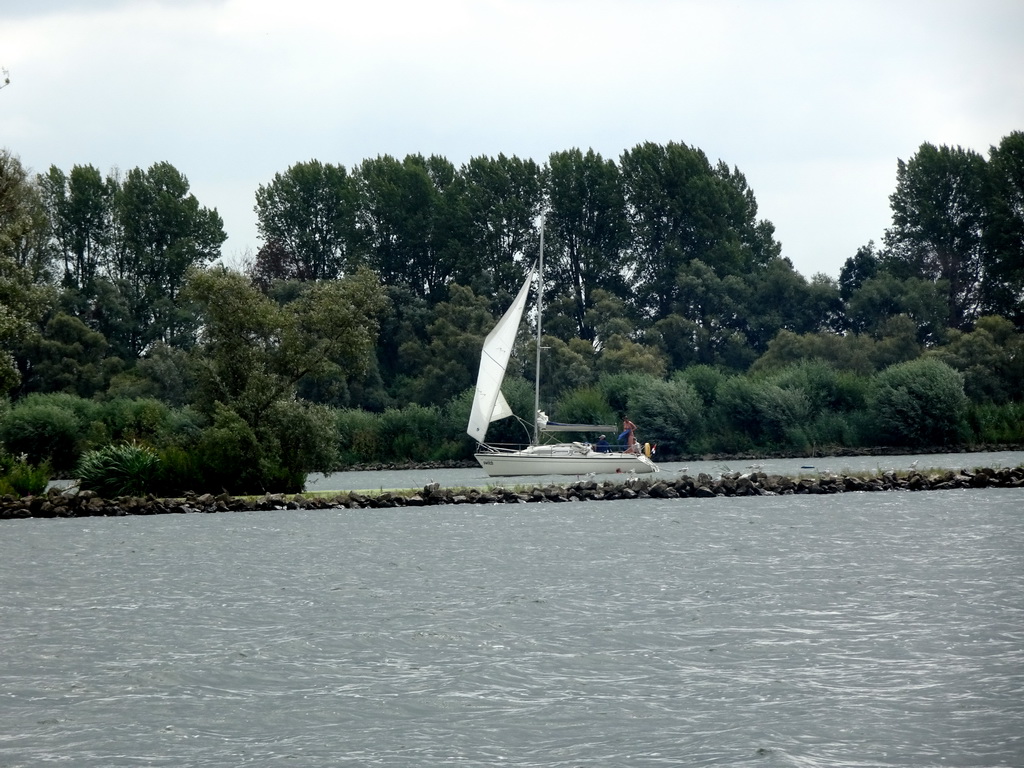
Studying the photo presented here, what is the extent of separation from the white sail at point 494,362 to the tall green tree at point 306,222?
29.8 m

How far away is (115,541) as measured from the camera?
29.8m

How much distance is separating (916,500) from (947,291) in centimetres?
4660

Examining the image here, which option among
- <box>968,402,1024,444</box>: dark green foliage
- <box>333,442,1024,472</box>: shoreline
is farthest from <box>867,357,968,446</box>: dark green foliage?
<box>968,402,1024,444</box>: dark green foliage

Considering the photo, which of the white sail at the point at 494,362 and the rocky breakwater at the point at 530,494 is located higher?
the white sail at the point at 494,362

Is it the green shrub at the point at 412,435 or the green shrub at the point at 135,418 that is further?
the green shrub at the point at 412,435

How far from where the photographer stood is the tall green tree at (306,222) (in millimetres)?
82500

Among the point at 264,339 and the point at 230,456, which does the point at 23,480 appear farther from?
the point at 264,339

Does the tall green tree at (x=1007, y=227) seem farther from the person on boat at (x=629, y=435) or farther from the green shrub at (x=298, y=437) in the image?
the green shrub at (x=298, y=437)

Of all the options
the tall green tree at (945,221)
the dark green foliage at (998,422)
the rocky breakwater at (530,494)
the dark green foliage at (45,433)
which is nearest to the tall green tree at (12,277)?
the rocky breakwater at (530,494)

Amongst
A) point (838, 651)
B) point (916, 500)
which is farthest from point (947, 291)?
point (838, 651)

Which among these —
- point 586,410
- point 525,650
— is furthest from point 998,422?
point 525,650

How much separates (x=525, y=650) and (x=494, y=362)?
1510 inches

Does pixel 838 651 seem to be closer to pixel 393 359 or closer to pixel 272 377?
pixel 272 377

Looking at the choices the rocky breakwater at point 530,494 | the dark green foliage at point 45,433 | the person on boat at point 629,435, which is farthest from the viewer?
the person on boat at point 629,435
